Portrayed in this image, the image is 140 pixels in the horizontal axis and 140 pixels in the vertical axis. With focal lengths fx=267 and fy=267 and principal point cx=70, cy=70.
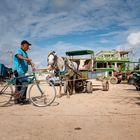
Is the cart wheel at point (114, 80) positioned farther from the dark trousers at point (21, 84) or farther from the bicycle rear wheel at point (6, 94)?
the bicycle rear wheel at point (6, 94)

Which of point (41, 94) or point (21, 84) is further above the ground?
point (21, 84)

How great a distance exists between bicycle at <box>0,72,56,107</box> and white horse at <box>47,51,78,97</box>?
2.47 meters

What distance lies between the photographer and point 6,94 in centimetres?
866

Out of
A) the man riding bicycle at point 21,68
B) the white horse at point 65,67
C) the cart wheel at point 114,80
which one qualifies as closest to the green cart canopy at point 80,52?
the white horse at point 65,67

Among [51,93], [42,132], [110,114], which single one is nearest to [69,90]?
[51,93]

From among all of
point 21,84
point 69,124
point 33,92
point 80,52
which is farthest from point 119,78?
point 69,124

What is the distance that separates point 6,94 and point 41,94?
3.77ft

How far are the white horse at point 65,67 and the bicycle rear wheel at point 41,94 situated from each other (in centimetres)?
250

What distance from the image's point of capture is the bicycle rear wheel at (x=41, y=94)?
8.37 m

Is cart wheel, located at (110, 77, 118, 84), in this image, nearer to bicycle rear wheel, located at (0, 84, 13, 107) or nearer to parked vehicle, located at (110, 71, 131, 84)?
parked vehicle, located at (110, 71, 131, 84)

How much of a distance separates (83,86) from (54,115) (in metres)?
7.37

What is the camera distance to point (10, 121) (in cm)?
595

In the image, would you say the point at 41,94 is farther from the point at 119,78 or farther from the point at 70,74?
the point at 119,78

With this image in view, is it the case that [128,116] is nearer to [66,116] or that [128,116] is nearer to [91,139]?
[66,116]
